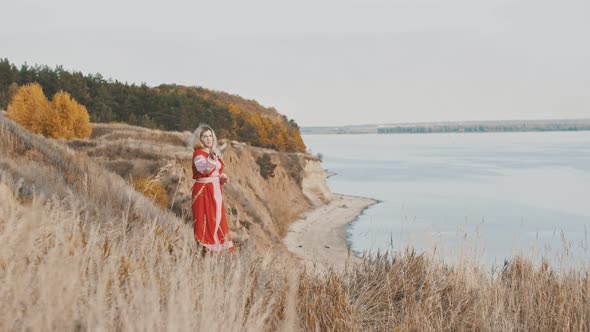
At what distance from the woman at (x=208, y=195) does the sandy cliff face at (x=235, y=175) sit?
0.39 meters

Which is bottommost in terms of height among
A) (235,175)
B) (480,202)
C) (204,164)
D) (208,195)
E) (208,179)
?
(480,202)

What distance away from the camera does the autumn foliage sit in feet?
115

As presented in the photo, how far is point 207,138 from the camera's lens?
7598mm

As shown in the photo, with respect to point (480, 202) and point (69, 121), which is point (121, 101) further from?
point (480, 202)

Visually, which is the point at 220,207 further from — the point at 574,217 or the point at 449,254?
the point at 574,217

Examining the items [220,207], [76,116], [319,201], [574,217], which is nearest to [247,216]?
[76,116]

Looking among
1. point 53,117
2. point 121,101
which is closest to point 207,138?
point 53,117

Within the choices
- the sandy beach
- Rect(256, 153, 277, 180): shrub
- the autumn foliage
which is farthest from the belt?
Rect(256, 153, 277, 180): shrub

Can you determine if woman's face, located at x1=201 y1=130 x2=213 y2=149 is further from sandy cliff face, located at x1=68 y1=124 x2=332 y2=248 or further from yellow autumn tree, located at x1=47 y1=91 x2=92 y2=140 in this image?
yellow autumn tree, located at x1=47 y1=91 x2=92 y2=140

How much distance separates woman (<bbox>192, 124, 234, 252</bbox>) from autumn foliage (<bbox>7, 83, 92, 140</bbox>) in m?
29.4

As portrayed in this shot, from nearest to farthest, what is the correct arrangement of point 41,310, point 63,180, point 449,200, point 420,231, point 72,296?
1. point 41,310
2. point 72,296
3. point 420,231
4. point 63,180
5. point 449,200

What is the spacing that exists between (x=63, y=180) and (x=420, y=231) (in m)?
6.07

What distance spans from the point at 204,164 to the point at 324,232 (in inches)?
1430

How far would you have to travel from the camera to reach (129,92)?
2101 inches
